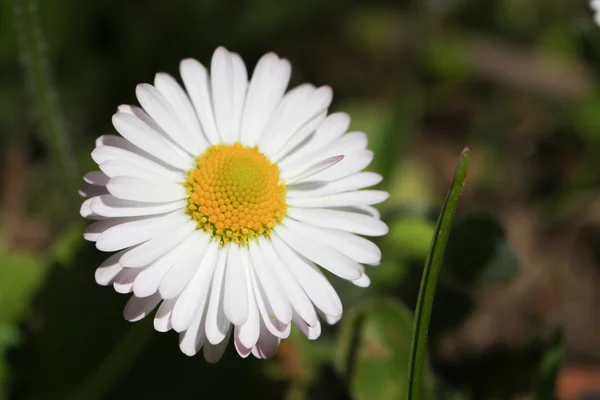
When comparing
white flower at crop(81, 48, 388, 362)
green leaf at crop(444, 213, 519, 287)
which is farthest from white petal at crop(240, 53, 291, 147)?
green leaf at crop(444, 213, 519, 287)

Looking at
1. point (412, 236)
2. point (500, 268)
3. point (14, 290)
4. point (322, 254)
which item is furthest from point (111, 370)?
point (500, 268)

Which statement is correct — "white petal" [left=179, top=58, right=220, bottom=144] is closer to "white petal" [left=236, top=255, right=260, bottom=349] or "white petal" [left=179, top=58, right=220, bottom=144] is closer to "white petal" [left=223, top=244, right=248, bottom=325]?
"white petal" [left=223, top=244, right=248, bottom=325]

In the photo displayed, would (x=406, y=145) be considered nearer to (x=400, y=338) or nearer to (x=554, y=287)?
(x=554, y=287)

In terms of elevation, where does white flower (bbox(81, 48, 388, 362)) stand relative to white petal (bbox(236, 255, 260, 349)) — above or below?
above

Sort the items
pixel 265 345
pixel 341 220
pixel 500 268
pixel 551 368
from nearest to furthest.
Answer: pixel 265 345
pixel 341 220
pixel 551 368
pixel 500 268

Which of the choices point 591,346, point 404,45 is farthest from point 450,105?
point 591,346

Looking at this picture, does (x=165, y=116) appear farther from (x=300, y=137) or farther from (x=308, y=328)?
(x=308, y=328)

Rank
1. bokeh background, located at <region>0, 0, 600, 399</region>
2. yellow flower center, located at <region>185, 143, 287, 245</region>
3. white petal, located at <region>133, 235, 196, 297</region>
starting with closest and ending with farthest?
white petal, located at <region>133, 235, 196, 297</region>
yellow flower center, located at <region>185, 143, 287, 245</region>
bokeh background, located at <region>0, 0, 600, 399</region>
